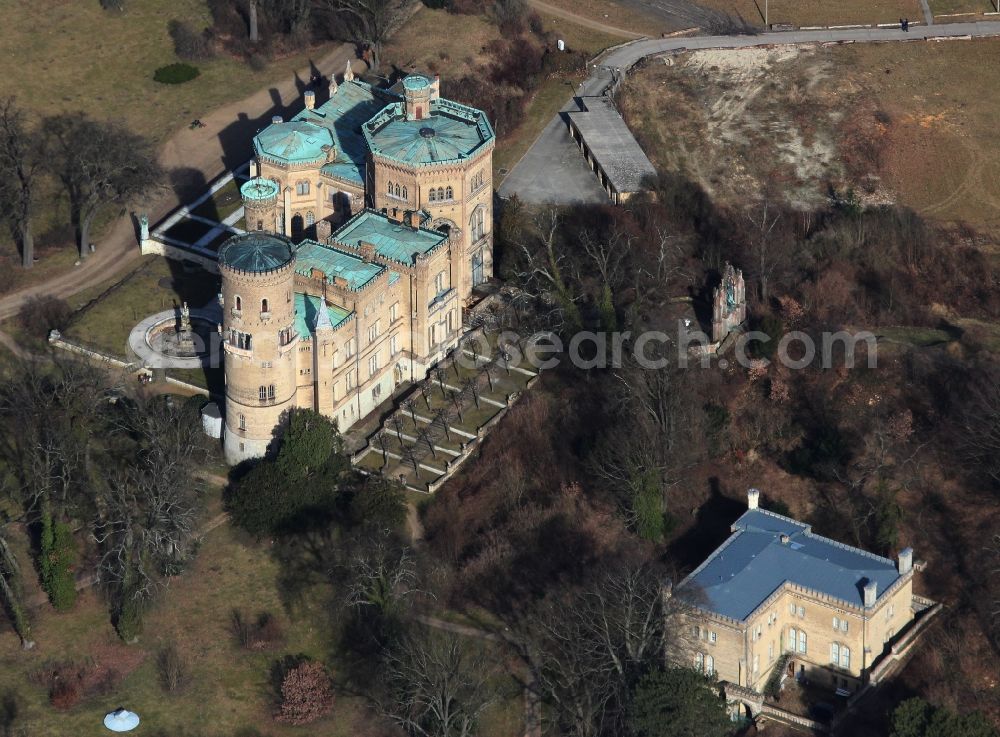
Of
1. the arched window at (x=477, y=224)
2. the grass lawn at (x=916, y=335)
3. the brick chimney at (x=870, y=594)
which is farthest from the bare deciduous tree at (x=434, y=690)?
the grass lawn at (x=916, y=335)

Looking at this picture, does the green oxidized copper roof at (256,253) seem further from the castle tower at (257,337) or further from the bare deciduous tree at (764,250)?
the bare deciduous tree at (764,250)

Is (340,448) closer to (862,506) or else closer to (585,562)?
(585,562)

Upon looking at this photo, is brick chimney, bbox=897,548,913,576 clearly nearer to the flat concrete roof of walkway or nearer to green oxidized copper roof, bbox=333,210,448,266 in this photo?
green oxidized copper roof, bbox=333,210,448,266

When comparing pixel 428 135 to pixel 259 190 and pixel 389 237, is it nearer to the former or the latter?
pixel 389 237

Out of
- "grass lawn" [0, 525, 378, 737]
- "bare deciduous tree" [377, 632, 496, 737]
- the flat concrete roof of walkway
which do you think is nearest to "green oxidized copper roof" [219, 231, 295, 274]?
"grass lawn" [0, 525, 378, 737]

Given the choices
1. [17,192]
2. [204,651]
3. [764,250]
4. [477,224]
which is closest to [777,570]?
[204,651]

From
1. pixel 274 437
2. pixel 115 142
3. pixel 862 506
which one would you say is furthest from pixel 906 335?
pixel 115 142
